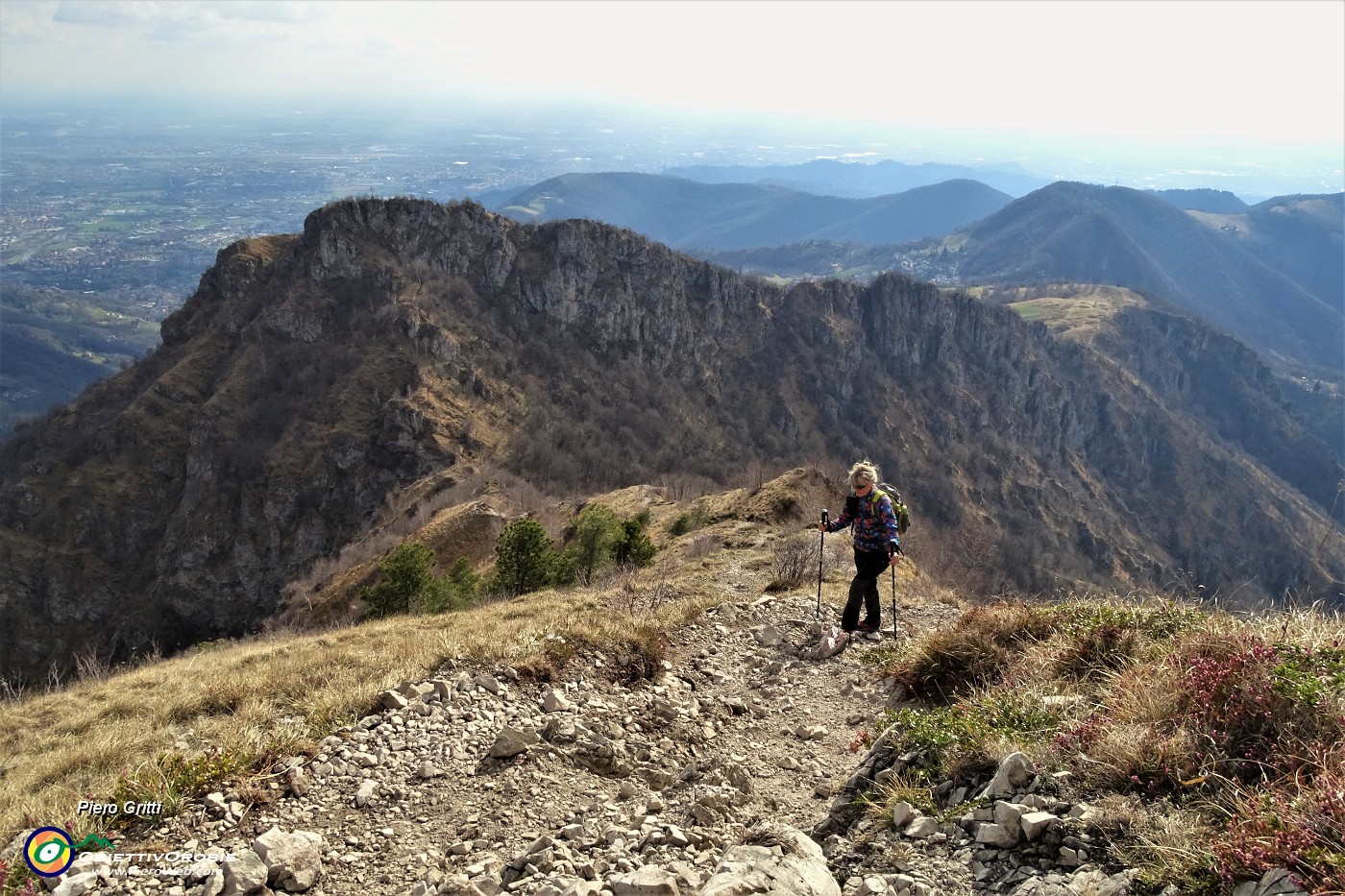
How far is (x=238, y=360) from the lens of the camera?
74.9 meters

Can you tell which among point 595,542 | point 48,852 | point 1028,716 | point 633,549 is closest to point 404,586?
point 595,542

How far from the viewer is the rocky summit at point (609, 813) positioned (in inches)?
173

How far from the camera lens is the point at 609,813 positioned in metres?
5.81

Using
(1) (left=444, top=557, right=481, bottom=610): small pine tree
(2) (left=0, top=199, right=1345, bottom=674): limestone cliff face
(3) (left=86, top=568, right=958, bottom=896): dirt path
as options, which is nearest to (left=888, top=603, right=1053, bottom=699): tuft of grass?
(3) (left=86, top=568, right=958, bottom=896): dirt path

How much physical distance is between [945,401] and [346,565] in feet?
398

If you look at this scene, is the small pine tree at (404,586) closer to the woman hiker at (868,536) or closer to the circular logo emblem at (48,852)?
the woman hiker at (868,536)

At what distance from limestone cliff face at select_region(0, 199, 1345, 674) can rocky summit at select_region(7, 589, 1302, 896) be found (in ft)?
87.9

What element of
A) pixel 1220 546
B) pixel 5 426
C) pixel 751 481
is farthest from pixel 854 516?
pixel 5 426

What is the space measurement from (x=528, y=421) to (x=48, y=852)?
245 feet

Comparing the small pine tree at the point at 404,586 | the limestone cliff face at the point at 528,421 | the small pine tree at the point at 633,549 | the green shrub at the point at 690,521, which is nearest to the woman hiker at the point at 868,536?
the small pine tree at the point at 633,549

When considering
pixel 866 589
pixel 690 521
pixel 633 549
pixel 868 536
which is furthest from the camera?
pixel 690 521

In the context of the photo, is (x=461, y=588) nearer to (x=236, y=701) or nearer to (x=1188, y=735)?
(x=236, y=701)

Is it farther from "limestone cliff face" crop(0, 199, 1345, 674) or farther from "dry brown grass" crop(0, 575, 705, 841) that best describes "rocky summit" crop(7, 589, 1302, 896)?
"limestone cliff face" crop(0, 199, 1345, 674)

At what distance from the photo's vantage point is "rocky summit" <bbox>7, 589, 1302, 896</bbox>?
4.38m
